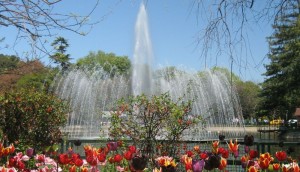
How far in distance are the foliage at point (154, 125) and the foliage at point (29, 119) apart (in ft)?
3.71

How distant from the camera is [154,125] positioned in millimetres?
6973

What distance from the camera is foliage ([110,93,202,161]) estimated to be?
693 centimetres

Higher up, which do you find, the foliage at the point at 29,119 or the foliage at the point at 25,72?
the foliage at the point at 25,72

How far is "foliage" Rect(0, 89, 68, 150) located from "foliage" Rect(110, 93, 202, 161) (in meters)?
1.13

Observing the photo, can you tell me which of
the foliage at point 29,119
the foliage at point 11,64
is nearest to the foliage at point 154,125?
the foliage at point 29,119

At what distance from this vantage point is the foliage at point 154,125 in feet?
22.7

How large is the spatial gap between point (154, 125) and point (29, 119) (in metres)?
2.15

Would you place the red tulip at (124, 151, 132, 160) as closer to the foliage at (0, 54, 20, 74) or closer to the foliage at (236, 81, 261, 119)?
the foliage at (0, 54, 20, 74)

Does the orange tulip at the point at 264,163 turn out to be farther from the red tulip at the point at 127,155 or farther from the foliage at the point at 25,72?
the foliage at the point at 25,72

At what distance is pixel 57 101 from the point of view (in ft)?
28.7

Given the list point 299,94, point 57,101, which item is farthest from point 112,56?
point 57,101

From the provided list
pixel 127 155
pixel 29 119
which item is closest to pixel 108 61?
pixel 29 119

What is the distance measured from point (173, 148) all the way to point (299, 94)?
33402mm

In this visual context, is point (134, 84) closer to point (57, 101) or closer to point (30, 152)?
point (57, 101)
